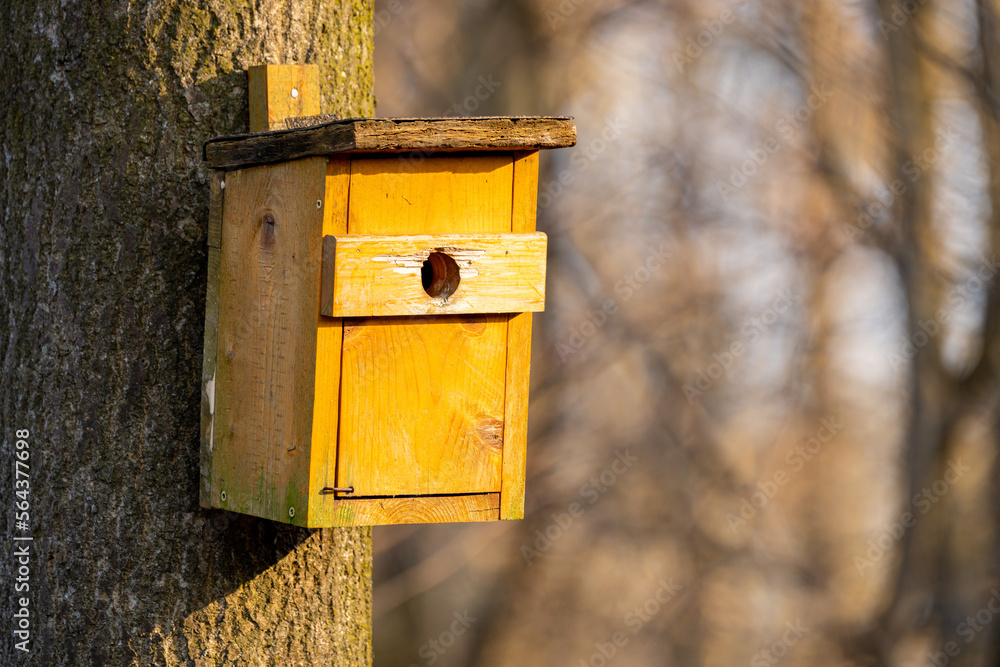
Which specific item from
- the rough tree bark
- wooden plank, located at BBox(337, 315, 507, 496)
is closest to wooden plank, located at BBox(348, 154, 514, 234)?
wooden plank, located at BBox(337, 315, 507, 496)

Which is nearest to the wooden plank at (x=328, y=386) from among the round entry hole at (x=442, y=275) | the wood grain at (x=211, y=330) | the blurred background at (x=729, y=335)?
the round entry hole at (x=442, y=275)

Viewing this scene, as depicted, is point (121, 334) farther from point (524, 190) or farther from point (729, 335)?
point (729, 335)

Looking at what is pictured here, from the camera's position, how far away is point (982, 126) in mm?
6922

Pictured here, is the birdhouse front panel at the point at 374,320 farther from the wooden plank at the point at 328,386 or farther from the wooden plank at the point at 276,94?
the wooden plank at the point at 276,94

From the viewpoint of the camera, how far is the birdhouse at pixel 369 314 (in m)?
1.58

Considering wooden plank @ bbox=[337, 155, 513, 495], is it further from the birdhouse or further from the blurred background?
the blurred background

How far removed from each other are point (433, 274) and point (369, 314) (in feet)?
0.66

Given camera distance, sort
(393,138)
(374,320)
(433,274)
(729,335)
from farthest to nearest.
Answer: (729,335)
(433,274)
(374,320)
(393,138)

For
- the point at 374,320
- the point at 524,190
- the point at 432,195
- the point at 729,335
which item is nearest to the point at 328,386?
the point at 374,320

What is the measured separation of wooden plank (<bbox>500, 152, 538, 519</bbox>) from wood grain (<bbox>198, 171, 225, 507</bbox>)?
1.83ft

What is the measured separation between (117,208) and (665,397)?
6737 millimetres

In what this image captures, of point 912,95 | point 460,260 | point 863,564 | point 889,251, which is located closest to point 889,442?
point 863,564

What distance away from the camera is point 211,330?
1762 millimetres

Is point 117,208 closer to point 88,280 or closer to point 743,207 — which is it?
point 88,280
